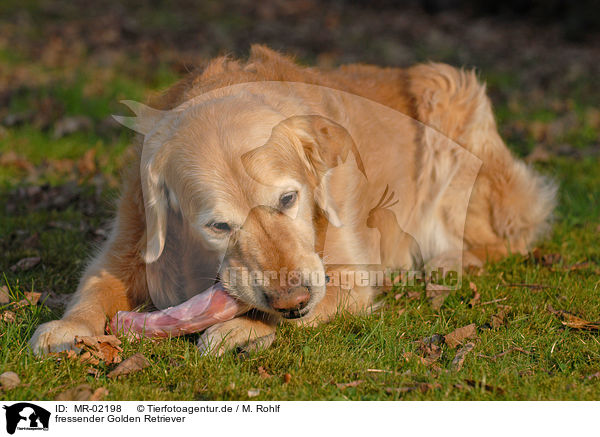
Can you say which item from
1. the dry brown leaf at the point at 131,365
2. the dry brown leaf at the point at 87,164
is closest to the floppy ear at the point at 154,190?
the dry brown leaf at the point at 131,365

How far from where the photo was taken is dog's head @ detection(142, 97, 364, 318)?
3023mm

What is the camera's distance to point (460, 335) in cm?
333

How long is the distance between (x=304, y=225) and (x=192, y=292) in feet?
2.62

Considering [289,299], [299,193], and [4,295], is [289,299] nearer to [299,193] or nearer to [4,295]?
[299,193]

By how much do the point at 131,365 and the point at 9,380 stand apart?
1.66ft

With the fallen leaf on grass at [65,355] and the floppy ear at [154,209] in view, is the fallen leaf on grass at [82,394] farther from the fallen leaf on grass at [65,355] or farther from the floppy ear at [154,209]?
the floppy ear at [154,209]

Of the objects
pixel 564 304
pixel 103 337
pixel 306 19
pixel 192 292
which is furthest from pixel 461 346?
pixel 306 19

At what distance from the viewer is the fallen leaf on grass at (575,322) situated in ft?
11.2

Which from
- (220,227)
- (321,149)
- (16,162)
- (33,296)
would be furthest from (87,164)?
(220,227)

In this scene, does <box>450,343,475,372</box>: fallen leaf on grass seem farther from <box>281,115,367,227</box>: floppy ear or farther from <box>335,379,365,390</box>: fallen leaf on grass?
<box>281,115,367,227</box>: floppy ear

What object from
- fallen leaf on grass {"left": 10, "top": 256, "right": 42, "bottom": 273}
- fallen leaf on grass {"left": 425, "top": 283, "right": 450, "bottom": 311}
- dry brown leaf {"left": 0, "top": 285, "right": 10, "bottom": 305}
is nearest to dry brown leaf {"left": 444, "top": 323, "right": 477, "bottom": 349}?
fallen leaf on grass {"left": 425, "top": 283, "right": 450, "bottom": 311}

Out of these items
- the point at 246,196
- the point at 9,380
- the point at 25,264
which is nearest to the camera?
the point at 9,380
